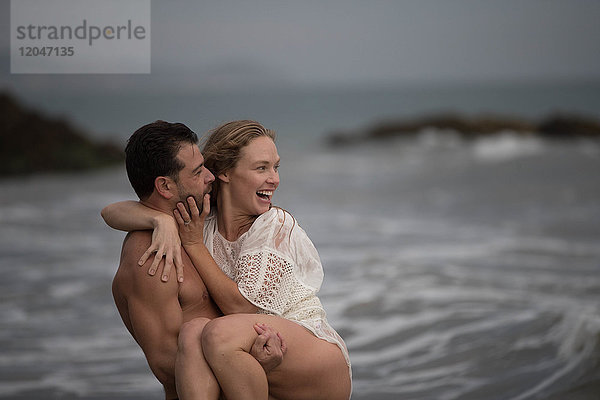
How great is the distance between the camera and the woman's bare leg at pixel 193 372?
2162 millimetres

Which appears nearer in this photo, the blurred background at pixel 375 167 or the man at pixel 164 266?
the man at pixel 164 266

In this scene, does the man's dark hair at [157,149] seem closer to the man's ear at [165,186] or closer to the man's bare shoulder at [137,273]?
the man's ear at [165,186]

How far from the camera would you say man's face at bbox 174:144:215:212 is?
241 centimetres

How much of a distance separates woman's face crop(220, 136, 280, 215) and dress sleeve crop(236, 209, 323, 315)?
2.5 inches

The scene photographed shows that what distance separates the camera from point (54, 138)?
45.8ft

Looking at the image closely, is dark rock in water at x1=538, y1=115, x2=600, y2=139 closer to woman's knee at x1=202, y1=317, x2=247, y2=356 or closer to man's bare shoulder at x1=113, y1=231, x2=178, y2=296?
man's bare shoulder at x1=113, y1=231, x2=178, y2=296

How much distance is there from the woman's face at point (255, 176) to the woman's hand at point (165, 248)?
27cm

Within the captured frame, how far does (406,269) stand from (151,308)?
17.3 ft

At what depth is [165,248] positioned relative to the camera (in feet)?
7.61

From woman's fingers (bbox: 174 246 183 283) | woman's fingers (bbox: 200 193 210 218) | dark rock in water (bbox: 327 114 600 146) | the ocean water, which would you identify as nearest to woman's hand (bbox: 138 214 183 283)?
woman's fingers (bbox: 174 246 183 283)

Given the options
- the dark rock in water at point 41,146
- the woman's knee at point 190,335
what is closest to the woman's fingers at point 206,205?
the woman's knee at point 190,335

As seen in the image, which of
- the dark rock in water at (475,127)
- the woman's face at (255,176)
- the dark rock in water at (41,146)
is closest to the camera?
the woman's face at (255,176)

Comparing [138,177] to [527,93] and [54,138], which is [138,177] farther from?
[527,93]

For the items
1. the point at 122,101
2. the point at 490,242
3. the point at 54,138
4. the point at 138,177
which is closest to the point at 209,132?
the point at 138,177
